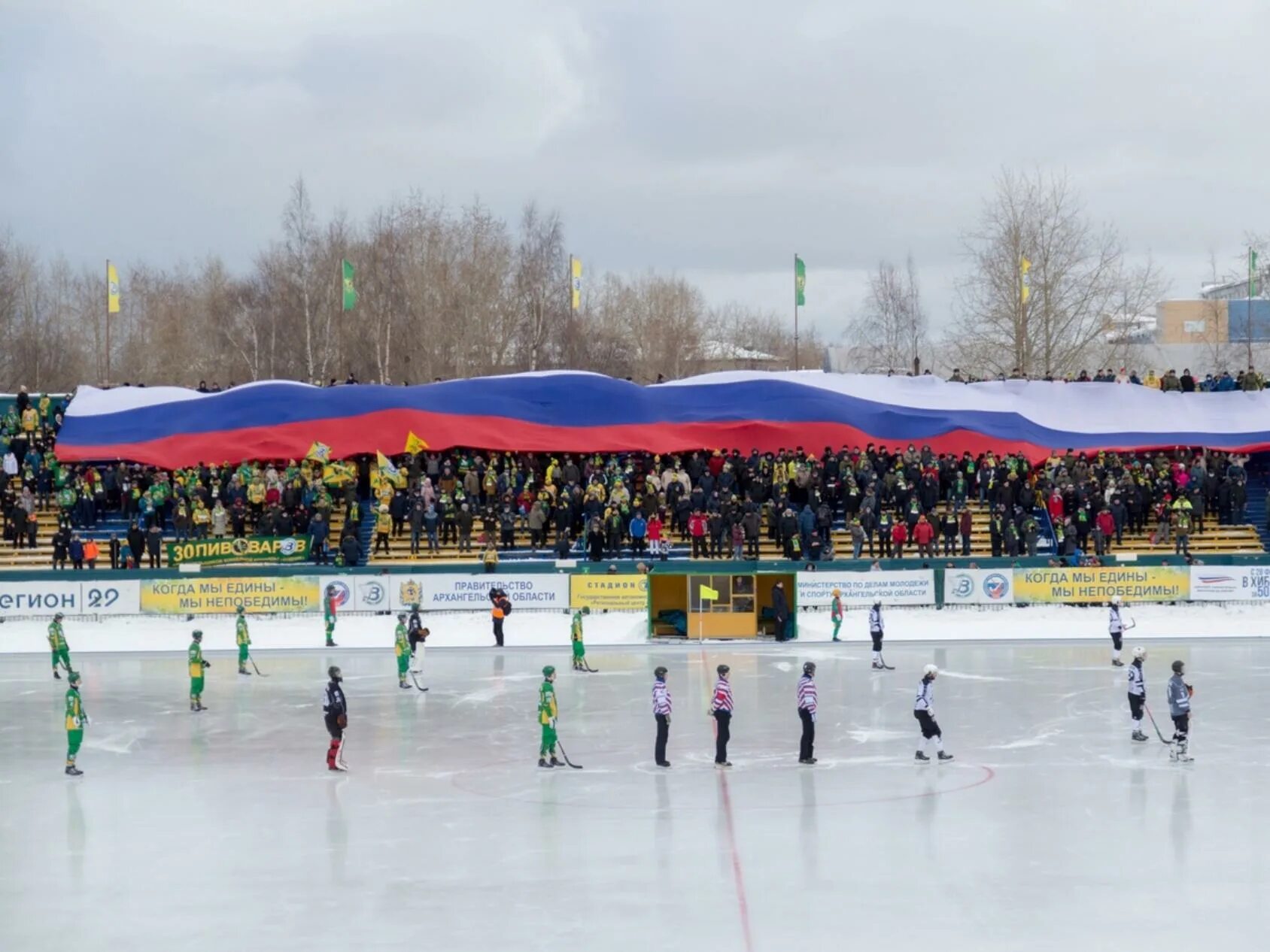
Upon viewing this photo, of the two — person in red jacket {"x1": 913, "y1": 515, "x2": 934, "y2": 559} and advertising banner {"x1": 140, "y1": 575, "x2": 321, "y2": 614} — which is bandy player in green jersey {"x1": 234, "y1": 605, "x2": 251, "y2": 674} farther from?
person in red jacket {"x1": 913, "y1": 515, "x2": 934, "y2": 559}

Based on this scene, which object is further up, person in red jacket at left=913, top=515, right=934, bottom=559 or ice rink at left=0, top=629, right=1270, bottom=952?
person in red jacket at left=913, top=515, right=934, bottom=559

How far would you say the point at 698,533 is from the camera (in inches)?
1582

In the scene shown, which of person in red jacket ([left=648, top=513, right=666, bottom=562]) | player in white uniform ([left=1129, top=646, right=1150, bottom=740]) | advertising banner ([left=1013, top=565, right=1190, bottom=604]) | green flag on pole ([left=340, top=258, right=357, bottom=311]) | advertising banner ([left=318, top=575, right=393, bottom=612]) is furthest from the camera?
green flag on pole ([left=340, top=258, right=357, bottom=311])

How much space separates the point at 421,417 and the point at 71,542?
11.1 metres

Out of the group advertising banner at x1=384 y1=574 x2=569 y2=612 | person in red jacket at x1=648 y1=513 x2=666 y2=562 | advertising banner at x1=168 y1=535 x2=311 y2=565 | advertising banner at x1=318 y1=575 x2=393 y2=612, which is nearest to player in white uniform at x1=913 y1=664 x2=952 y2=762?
advertising banner at x1=384 y1=574 x2=569 y2=612

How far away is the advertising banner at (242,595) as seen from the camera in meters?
38.1

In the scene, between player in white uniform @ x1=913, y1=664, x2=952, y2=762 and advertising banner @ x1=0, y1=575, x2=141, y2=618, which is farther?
advertising banner @ x1=0, y1=575, x2=141, y2=618

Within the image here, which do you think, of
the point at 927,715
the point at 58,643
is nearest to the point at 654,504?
the point at 58,643

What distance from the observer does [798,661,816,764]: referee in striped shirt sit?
2041 cm

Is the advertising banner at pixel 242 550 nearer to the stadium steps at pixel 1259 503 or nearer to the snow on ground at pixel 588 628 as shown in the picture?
the snow on ground at pixel 588 628

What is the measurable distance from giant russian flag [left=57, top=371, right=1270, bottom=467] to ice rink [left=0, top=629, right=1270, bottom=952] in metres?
18.2

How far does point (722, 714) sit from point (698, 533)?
20.1 metres

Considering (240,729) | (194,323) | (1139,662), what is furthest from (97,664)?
(194,323)

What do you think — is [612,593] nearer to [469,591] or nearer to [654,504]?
[469,591]
